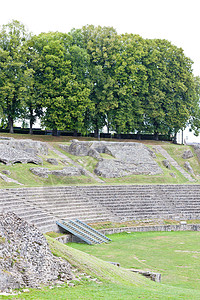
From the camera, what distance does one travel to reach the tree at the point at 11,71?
44188 millimetres

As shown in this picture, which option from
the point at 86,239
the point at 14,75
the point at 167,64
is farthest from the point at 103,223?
the point at 167,64

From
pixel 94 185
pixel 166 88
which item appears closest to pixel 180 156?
pixel 166 88

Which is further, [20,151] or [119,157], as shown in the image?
[119,157]

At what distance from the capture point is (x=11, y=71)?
1770 inches

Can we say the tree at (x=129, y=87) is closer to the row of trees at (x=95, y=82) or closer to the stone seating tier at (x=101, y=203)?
the row of trees at (x=95, y=82)

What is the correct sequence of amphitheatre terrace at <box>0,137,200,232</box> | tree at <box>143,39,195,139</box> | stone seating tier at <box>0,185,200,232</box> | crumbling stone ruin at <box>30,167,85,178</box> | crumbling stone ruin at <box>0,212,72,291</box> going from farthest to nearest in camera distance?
tree at <box>143,39,195,139</box>, crumbling stone ruin at <box>30,167,85,178</box>, amphitheatre terrace at <box>0,137,200,232</box>, stone seating tier at <box>0,185,200,232</box>, crumbling stone ruin at <box>0,212,72,291</box>

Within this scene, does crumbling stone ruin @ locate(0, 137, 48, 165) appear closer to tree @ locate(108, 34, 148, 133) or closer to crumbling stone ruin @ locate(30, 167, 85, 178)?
crumbling stone ruin @ locate(30, 167, 85, 178)

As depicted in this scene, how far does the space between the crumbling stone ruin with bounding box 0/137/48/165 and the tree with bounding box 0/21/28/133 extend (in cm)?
884

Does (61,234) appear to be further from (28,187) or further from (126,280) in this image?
(126,280)

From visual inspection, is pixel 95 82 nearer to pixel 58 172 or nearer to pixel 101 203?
pixel 58 172

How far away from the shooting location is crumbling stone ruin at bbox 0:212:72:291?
9.12 meters

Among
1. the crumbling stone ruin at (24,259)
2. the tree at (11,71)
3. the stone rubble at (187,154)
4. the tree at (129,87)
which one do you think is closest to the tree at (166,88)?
the tree at (129,87)

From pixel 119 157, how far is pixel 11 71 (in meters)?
16.5

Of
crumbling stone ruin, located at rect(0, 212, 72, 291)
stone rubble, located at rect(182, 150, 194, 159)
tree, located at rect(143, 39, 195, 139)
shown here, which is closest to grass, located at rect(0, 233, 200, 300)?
crumbling stone ruin, located at rect(0, 212, 72, 291)
